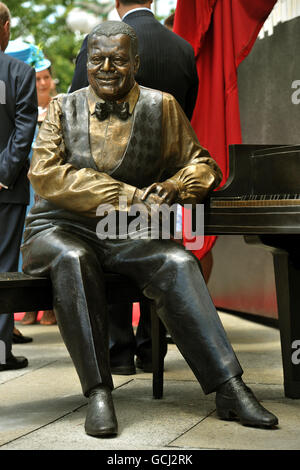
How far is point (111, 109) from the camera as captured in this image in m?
4.04

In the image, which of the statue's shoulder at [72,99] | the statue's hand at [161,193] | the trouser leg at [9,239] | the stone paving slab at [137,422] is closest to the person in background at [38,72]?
the trouser leg at [9,239]

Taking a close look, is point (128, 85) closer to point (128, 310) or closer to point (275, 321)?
point (128, 310)

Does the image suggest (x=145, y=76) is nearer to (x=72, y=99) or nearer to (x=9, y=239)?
(x=72, y=99)

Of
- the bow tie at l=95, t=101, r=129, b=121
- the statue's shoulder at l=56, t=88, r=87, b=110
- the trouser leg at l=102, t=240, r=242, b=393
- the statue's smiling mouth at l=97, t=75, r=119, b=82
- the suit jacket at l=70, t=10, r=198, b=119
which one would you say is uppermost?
the suit jacket at l=70, t=10, r=198, b=119

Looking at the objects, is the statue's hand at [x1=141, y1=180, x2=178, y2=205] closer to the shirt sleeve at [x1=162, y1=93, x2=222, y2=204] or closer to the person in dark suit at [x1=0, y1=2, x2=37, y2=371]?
the shirt sleeve at [x1=162, y1=93, x2=222, y2=204]

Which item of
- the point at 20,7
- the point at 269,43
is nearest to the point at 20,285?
the point at 269,43

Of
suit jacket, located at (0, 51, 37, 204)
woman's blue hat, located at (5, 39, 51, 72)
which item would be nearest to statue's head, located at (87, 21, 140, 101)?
suit jacket, located at (0, 51, 37, 204)

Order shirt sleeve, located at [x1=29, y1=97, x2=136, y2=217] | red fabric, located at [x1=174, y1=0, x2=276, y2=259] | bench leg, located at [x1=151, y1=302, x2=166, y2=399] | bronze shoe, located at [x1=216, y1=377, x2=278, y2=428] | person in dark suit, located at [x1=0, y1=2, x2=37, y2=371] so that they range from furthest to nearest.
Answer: red fabric, located at [x1=174, y1=0, x2=276, y2=259], person in dark suit, located at [x1=0, y1=2, x2=37, y2=371], bench leg, located at [x1=151, y1=302, x2=166, y2=399], shirt sleeve, located at [x1=29, y1=97, x2=136, y2=217], bronze shoe, located at [x1=216, y1=377, x2=278, y2=428]

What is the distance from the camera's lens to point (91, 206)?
12.5ft

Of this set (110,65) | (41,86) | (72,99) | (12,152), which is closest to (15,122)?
(12,152)

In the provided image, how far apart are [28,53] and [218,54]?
6.79 feet

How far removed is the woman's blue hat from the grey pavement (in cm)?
278

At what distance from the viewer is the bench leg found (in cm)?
425

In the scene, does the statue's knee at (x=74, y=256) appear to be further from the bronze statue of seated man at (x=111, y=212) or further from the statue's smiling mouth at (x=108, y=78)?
the statue's smiling mouth at (x=108, y=78)
